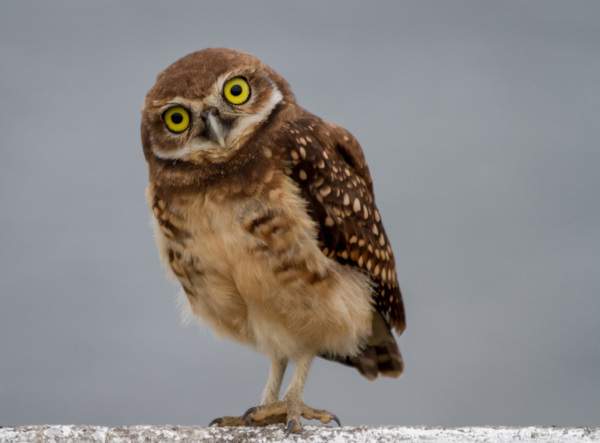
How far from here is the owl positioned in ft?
6.88

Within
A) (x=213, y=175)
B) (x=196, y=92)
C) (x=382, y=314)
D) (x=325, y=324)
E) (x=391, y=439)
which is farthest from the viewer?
(x=382, y=314)

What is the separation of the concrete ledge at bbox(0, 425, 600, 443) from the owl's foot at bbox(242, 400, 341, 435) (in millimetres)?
311

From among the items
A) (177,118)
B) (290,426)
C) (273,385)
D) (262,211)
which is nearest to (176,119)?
(177,118)

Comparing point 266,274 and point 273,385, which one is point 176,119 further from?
point 273,385

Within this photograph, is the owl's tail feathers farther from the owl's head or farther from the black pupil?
the black pupil

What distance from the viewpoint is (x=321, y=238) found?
2.24 m

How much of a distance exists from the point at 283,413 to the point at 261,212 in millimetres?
570

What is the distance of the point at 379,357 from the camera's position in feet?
8.87

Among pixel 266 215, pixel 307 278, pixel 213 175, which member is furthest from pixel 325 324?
pixel 213 175

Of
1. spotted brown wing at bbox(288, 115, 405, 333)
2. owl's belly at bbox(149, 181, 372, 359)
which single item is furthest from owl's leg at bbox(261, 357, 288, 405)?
spotted brown wing at bbox(288, 115, 405, 333)

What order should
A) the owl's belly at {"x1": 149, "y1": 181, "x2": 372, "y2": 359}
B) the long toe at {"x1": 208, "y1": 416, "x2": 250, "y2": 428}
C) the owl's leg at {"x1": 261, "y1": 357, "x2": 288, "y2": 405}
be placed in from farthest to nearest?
the owl's leg at {"x1": 261, "y1": 357, "x2": 288, "y2": 405} < the long toe at {"x1": 208, "y1": 416, "x2": 250, "y2": 428} < the owl's belly at {"x1": 149, "y1": 181, "x2": 372, "y2": 359}

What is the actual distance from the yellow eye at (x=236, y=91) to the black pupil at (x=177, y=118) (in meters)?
0.13

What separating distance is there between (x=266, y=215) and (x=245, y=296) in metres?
0.25

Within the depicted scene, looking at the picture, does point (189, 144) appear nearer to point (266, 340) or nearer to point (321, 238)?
point (321, 238)
